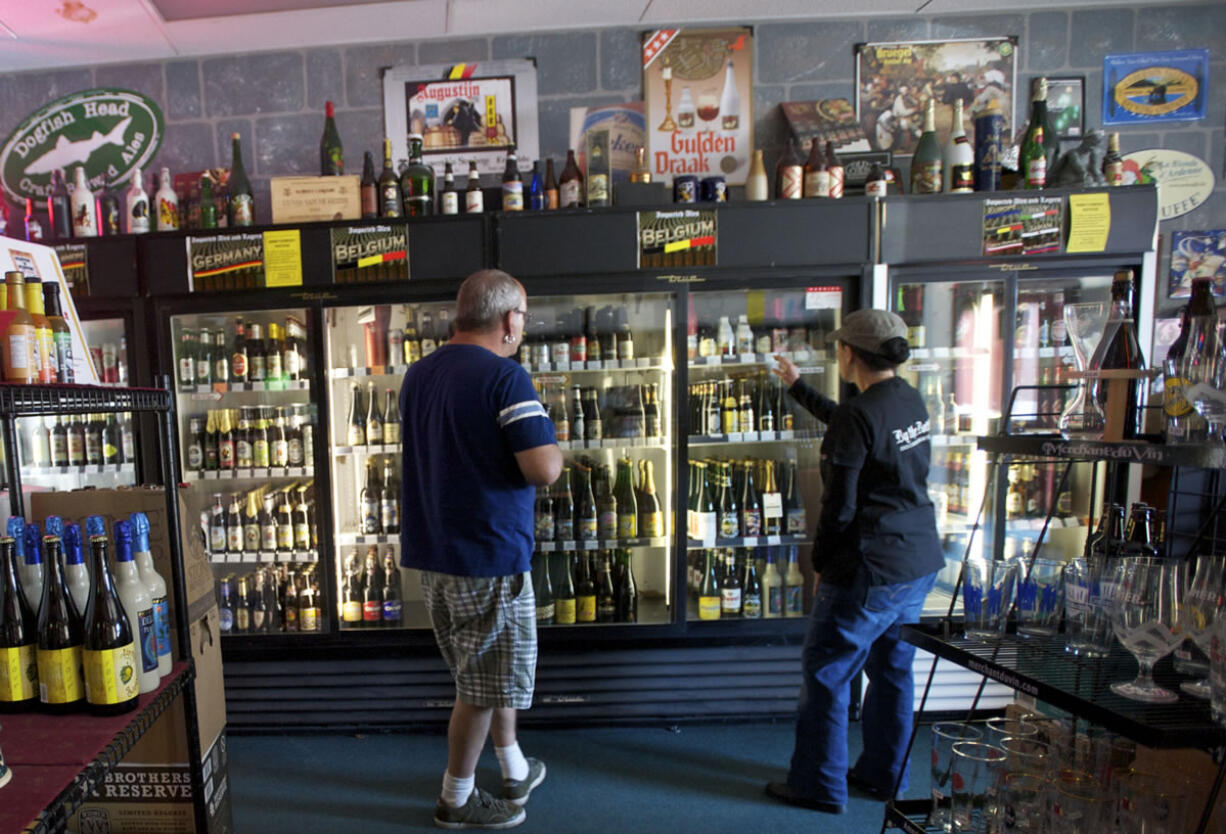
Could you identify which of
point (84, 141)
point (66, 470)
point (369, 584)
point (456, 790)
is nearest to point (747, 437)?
point (456, 790)

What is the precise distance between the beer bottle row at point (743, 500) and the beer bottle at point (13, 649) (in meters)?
2.30

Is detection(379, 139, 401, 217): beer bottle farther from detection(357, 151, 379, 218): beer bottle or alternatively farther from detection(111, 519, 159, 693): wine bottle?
detection(111, 519, 159, 693): wine bottle

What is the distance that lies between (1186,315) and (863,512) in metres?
1.12

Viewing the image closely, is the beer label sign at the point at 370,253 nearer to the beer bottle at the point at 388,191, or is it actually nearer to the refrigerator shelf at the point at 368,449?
the beer bottle at the point at 388,191

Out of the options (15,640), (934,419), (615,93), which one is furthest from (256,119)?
(934,419)

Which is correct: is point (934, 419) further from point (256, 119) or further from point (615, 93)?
point (256, 119)

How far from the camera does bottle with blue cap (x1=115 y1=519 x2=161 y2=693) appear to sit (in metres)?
1.49

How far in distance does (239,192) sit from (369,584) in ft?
6.83

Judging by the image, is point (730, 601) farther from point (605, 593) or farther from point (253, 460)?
point (253, 460)

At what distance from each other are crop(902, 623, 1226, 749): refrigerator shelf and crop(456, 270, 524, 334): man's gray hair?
151 cm

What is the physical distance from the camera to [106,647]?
144 centimetres

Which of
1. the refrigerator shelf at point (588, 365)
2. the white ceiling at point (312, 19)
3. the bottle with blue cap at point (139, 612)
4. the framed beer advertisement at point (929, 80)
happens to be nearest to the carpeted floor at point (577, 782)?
the bottle with blue cap at point (139, 612)

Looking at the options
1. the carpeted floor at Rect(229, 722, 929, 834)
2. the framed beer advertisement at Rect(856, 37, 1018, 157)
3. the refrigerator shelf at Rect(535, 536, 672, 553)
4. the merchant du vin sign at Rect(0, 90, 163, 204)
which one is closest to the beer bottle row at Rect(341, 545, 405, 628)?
the carpeted floor at Rect(229, 722, 929, 834)

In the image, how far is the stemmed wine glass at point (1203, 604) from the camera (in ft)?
3.74
